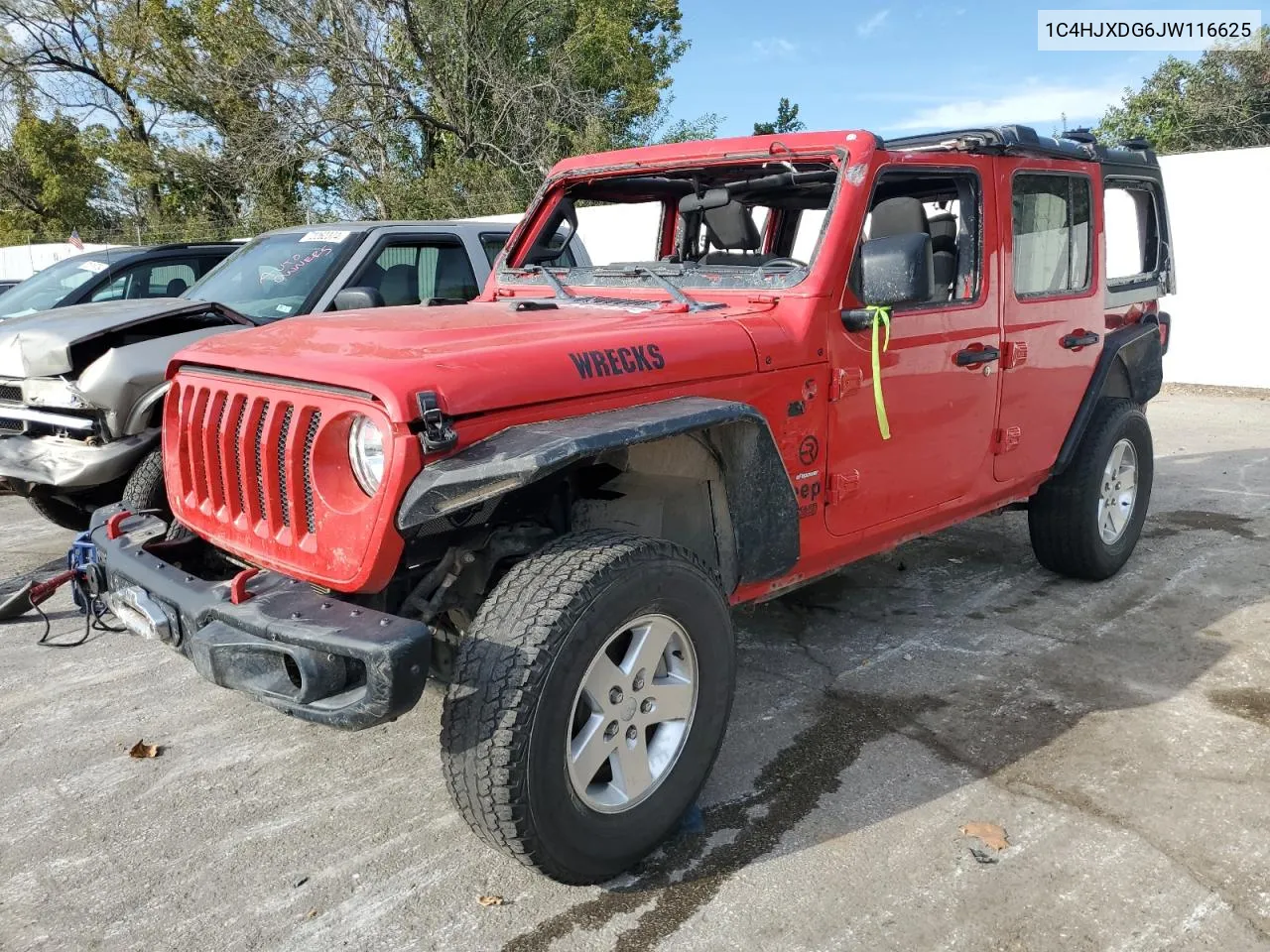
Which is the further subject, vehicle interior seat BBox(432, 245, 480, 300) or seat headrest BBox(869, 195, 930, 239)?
vehicle interior seat BBox(432, 245, 480, 300)

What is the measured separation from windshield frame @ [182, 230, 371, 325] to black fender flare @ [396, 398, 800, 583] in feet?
10.4

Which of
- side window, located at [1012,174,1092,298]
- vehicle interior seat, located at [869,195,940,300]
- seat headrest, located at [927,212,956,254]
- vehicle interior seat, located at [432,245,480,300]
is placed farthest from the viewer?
vehicle interior seat, located at [432,245,480,300]

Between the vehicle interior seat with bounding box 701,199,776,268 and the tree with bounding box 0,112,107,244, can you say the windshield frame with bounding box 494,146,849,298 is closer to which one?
the vehicle interior seat with bounding box 701,199,776,268

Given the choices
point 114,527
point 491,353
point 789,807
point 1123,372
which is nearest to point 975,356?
point 1123,372

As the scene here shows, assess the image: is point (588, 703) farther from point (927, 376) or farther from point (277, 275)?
point (277, 275)

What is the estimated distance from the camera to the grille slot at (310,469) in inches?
94.8

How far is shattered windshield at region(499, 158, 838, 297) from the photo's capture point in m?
3.42

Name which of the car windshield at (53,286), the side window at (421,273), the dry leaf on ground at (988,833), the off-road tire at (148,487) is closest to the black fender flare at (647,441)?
the dry leaf on ground at (988,833)

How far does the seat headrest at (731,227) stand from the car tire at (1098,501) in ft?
6.15

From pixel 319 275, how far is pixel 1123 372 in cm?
437

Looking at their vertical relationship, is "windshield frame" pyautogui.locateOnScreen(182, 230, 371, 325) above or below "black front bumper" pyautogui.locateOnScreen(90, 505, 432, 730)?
above

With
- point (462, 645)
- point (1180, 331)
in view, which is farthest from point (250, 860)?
point (1180, 331)

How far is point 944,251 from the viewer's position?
3.74 metres

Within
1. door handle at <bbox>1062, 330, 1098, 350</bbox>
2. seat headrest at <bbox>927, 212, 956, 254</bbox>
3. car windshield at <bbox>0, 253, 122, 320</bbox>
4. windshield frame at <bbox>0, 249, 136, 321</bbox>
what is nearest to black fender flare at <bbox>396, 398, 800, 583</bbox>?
seat headrest at <bbox>927, 212, 956, 254</bbox>
